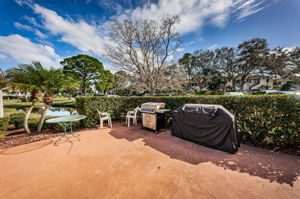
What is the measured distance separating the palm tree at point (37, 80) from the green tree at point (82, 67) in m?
17.1

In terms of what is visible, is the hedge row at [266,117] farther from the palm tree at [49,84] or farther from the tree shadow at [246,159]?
the palm tree at [49,84]

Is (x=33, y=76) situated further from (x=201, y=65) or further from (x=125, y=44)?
(x=201, y=65)

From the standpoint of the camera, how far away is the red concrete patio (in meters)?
1.79

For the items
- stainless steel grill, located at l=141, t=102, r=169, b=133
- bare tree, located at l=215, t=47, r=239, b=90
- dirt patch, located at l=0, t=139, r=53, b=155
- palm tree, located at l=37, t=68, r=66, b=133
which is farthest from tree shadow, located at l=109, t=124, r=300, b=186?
bare tree, located at l=215, t=47, r=239, b=90

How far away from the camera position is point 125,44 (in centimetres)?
1045

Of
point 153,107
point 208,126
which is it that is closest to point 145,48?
point 153,107

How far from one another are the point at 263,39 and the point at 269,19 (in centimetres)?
2020

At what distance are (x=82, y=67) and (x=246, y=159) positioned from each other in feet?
80.3

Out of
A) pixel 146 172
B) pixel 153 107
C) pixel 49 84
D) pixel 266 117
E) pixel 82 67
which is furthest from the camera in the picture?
pixel 82 67

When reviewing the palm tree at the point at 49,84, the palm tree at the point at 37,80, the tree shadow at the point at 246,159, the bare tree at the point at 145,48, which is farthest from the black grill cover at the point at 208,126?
the bare tree at the point at 145,48

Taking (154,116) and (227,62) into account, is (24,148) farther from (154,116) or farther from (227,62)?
(227,62)

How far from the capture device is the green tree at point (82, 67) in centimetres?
1934

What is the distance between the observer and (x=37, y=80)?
477 cm

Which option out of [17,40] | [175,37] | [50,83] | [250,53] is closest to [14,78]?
[50,83]
